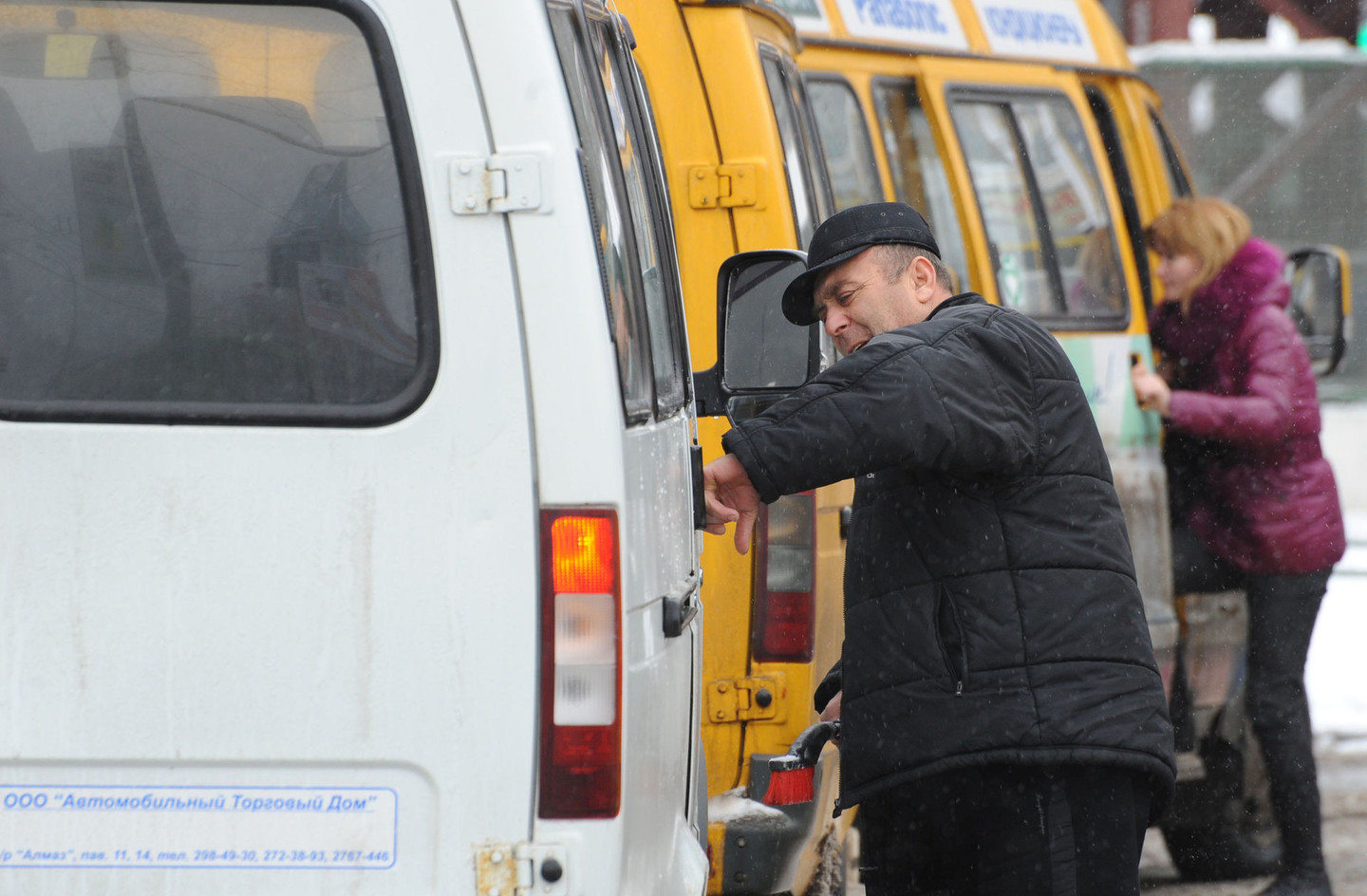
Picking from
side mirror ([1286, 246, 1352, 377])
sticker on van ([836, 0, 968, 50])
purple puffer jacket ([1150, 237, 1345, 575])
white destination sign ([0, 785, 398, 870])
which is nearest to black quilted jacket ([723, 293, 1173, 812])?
white destination sign ([0, 785, 398, 870])

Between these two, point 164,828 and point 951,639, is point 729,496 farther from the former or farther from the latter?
point 164,828

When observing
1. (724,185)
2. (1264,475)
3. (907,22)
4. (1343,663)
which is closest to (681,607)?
(724,185)

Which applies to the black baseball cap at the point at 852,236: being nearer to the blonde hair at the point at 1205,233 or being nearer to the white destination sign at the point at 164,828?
the white destination sign at the point at 164,828

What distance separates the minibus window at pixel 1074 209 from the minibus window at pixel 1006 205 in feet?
0.24

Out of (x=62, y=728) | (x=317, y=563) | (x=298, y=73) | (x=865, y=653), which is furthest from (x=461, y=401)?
(x=865, y=653)

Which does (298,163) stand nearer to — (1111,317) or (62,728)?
(62,728)

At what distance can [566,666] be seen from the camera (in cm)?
231

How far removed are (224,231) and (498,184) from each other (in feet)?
1.24

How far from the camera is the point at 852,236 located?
122 inches

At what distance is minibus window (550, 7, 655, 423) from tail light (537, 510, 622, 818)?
0.21 meters

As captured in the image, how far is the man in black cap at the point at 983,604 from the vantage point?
2775 millimetres

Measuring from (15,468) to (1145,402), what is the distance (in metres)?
4.14

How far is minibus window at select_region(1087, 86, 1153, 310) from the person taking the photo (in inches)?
259

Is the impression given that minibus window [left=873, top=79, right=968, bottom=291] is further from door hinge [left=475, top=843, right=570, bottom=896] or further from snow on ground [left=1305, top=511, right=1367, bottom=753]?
door hinge [left=475, top=843, right=570, bottom=896]
